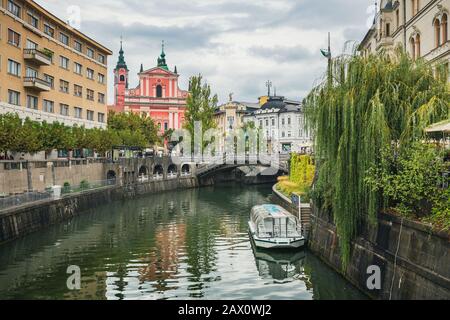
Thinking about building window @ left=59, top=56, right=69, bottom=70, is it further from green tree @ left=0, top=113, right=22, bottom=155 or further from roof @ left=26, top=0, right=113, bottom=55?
green tree @ left=0, top=113, right=22, bottom=155

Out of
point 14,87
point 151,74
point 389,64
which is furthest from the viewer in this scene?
point 151,74

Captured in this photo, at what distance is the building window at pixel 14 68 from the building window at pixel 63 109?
1160cm

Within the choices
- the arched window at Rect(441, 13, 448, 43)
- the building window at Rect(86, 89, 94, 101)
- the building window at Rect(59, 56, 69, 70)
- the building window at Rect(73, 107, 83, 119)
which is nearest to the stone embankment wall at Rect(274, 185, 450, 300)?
the arched window at Rect(441, 13, 448, 43)

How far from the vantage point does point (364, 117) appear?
21516 mm

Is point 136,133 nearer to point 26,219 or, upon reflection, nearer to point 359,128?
point 26,219

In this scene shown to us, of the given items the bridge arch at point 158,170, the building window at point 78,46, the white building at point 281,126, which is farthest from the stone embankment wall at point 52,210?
the white building at point 281,126

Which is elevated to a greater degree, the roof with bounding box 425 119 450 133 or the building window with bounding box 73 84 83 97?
the building window with bounding box 73 84 83 97

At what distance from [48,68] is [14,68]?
8.39 meters

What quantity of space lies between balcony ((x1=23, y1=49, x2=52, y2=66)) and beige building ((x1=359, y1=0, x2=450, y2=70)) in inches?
1418

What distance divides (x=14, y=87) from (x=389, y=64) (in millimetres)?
42340

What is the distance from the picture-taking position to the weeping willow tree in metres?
21.0

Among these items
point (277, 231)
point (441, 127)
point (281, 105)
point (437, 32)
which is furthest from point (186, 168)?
point (441, 127)

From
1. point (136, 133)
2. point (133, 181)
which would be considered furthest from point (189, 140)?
point (133, 181)

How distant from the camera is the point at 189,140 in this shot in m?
86.4
